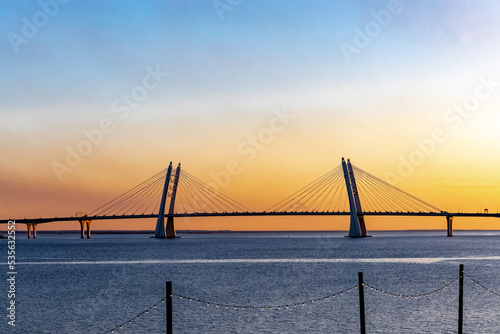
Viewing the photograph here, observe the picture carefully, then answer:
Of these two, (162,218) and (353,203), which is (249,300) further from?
→ (162,218)

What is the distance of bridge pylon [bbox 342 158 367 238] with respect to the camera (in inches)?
5453

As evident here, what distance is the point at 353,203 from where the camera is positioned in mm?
138500

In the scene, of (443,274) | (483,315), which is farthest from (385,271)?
(483,315)

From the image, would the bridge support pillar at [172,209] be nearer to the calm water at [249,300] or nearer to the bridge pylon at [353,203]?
the bridge pylon at [353,203]

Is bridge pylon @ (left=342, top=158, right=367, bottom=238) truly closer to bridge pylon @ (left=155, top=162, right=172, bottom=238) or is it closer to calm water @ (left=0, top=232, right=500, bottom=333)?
bridge pylon @ (left=155, top=162, right=172, bottom=238)

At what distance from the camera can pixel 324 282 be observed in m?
53.2

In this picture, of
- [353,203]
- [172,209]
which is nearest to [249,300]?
[353,203]

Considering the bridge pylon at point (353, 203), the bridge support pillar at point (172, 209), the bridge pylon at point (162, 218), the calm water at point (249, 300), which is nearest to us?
the calm water at point (249, 300)

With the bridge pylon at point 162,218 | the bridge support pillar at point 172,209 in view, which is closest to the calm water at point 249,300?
the bridge pylon at point 162,218

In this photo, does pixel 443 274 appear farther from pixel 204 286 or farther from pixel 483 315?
pixel 483 315

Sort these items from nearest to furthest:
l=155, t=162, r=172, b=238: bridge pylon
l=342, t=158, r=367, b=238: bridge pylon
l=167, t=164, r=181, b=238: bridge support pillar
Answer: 1. l=342, t=158, r=367, b=238: bridge pylon
2. l=155, t=162, r=172, b=238: bridge pylon
3. l=167, t=164, r=181, b=238: bridge support pillar

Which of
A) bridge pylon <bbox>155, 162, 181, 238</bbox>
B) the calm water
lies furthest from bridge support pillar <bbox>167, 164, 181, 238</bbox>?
the calm water

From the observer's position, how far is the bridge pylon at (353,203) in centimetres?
13850

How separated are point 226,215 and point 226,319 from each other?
10149 centimetres
